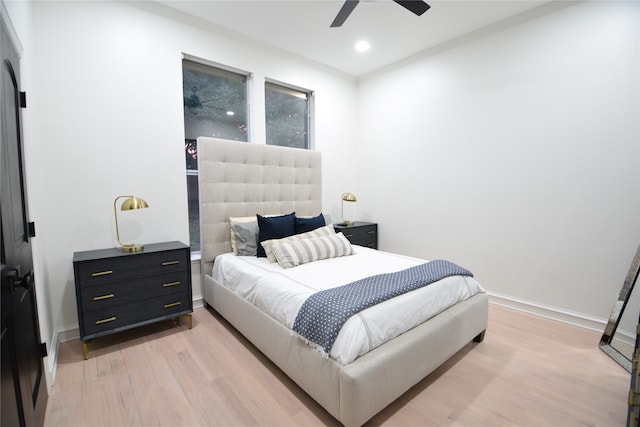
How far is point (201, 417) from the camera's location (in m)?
1.68

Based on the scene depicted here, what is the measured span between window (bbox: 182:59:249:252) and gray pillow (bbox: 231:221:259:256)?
0.59 m

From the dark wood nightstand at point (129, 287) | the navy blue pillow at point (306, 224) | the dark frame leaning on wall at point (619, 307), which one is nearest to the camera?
the dark wood nightstand at point (129, 287)

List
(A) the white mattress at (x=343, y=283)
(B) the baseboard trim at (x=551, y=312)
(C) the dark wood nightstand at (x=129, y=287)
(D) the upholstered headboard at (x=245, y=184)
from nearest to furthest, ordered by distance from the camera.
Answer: (A) the white mattress at (x=343, y=283) → (C) the dark wood nightstand at (x=129, y=287) → (B) the baseboard trim at (x=551, y=312) → (D) the upholstered headboard at (x=245, y=184)

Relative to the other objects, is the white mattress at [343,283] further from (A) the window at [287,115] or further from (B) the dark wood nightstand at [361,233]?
(A) the window at [287,115]

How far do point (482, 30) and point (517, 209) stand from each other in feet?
6.40

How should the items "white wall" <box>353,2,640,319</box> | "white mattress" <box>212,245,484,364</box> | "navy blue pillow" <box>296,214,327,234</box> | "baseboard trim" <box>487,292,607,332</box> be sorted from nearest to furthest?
"white mattress" <box>212,245,484,364</box>, "white wall" <box>353,2,640,319</box>, "baseboard trim" <box>487,292,607,332</box>, "navy blue pillow" <box>296,214,327,234</box>

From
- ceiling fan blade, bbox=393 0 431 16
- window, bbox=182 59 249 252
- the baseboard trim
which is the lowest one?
the baseboard trim

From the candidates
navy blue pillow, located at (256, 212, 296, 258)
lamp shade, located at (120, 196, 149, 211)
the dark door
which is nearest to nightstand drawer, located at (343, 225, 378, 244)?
navy blue pillow, located at (256, 212, 296, 258)

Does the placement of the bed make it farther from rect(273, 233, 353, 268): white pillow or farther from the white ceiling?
the white ceiling

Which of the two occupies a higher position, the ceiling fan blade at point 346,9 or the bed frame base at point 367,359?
the ceiling fan blade at point 346,9

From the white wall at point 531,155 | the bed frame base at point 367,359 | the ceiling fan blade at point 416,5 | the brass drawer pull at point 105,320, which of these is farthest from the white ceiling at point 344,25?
the brass drawer pull at point 105,320

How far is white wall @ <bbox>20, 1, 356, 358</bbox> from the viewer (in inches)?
91.7

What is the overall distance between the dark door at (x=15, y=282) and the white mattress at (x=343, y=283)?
124 centimetres

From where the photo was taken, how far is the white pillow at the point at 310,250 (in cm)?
257
